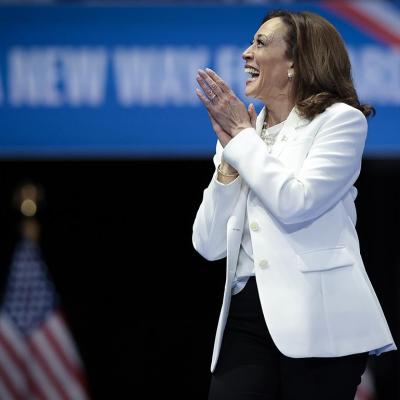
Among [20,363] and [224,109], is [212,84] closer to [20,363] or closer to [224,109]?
[224,109]

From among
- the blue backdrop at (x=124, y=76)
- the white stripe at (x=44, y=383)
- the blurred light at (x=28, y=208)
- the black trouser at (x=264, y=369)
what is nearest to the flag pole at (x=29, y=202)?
the blurred light at (x=28, y=208)

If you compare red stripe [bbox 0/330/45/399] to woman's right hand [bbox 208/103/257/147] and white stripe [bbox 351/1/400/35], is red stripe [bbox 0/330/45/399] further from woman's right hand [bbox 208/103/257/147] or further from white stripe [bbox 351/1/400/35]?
woman's right hand [bbox 208/103/257/147]

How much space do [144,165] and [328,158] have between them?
418 centimetres

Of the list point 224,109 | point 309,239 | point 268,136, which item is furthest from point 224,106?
point 309,239

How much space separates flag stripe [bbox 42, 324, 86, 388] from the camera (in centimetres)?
564

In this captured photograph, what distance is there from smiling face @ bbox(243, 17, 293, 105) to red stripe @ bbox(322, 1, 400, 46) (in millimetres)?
2186

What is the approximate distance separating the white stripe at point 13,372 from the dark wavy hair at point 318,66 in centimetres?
388

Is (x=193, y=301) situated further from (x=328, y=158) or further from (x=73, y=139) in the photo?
(x=328, y=158)

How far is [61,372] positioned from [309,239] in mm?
3910

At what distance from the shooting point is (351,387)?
2012 mm

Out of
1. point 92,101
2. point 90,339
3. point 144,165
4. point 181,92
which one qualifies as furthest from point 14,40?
point 90,339

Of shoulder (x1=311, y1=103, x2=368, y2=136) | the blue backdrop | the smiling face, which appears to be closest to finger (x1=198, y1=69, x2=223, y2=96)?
the smiling face

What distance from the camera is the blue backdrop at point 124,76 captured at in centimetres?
430

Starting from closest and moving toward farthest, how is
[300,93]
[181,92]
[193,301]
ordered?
Answer: [300,93], [181,92], [193,301]
